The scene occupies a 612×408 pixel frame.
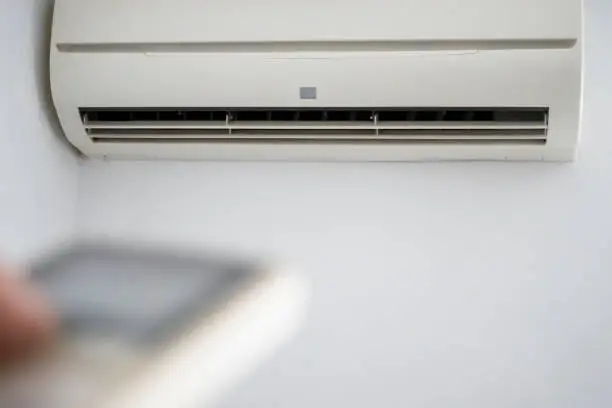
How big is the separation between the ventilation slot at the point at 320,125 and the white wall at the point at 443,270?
0.14 metres

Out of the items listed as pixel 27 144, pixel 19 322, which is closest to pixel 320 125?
pixel 27 144

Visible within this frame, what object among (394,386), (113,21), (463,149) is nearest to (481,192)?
(463,149)

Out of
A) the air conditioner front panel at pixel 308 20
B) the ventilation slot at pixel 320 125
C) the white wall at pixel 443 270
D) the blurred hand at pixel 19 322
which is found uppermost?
the air conditioner front panel at pixel 308 20

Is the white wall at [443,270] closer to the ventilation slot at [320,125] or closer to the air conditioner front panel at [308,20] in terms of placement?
the ventilation slot at [320,125]

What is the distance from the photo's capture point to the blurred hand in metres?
0.50

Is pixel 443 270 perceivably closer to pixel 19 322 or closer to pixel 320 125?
pixel 320 125

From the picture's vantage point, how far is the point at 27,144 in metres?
1.59

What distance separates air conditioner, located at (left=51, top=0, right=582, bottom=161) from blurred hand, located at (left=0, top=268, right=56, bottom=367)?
40.8 inches

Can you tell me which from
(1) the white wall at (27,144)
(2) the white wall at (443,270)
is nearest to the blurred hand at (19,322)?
(1) the white wall at (27,144)

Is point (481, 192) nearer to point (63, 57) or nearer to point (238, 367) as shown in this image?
point (238, 367)

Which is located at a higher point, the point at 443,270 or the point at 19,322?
the point at 19,322

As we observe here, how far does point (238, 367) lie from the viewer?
167 cm

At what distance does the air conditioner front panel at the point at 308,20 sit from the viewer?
1.44m

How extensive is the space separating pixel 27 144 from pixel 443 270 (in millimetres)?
853
